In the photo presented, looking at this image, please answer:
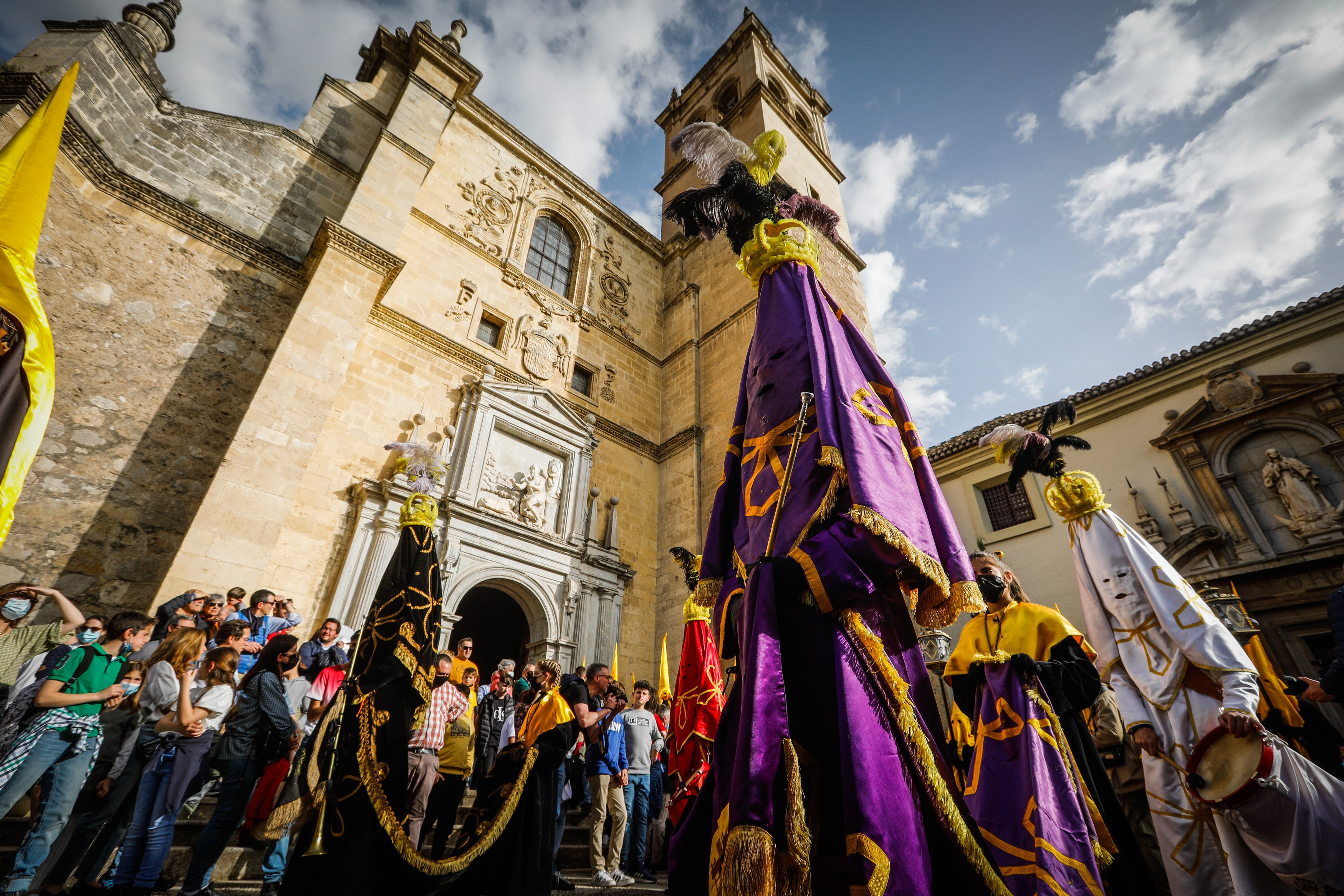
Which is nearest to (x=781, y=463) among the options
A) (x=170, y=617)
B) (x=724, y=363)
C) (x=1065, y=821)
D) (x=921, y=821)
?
(x=921, y=821)

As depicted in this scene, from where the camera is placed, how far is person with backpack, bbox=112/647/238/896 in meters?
3.37

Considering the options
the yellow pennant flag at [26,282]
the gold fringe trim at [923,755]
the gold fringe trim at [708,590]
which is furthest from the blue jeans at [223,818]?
the gold fringe trim at [923,755]

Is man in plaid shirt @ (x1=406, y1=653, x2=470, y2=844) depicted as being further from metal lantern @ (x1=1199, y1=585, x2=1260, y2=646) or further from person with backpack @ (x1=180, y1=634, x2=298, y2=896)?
metal lantern @ (x1=1199, y1=585, x2=1260, y2=646)

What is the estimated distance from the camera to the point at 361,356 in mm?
9859

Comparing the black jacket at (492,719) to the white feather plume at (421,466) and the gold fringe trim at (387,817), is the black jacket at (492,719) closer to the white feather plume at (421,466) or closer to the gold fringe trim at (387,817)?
the white feather plume at (421,466)

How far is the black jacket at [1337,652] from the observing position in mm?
2824

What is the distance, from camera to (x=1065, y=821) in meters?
2.09

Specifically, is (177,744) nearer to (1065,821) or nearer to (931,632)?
(1065,821)

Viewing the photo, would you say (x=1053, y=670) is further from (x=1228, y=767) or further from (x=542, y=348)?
(x=542, y=348)

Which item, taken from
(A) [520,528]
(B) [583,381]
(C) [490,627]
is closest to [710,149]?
(A) [520,528]

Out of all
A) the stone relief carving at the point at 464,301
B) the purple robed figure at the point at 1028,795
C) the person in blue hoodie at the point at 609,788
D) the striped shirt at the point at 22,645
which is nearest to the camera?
the purple robed figure at the point at 1028,795

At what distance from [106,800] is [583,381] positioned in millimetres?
10747

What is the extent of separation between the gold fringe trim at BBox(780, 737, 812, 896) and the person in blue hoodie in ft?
14.3

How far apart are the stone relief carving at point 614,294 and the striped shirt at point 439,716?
434 inches
